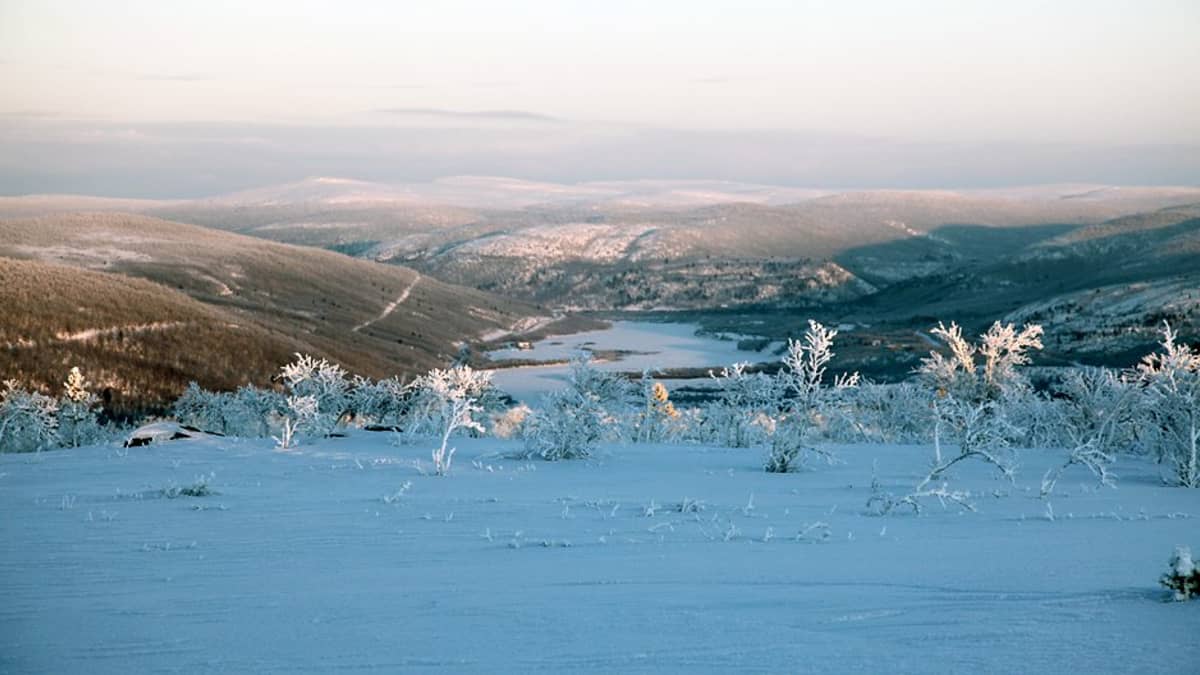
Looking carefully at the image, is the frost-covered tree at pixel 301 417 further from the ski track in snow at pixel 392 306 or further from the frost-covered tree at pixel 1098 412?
the ski track in snow at pixel 392 306

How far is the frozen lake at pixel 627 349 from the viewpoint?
66.1 metres

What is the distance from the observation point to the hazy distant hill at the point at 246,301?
60.3 meters

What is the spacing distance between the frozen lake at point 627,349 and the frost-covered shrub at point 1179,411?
139ft

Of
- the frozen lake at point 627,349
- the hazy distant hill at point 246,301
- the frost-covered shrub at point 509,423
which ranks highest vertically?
the frost-covered shrub at point 509,423

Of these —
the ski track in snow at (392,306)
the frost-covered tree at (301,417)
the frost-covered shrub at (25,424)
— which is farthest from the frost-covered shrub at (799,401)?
the ski track in snow at (392,306)

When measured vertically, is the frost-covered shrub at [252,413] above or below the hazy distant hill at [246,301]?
above

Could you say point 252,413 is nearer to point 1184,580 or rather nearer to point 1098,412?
point 1098,412

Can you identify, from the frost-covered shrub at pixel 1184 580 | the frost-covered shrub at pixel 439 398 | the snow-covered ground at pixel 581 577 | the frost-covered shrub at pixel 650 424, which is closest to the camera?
the snow-covered ground at pixel 581 577

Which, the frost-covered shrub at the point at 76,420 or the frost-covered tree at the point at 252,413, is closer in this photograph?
the frost-covered tree at the point at 252,413

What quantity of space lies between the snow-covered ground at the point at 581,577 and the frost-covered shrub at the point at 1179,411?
22.0 inches

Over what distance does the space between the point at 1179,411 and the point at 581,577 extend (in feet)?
32.0

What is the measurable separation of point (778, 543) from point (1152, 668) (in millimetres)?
3630

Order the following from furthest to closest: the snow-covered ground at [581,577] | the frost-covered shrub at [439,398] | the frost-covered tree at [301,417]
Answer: the frost-covered shrub at [439,398]
the frost-covered tree at [301,417]
the snow-covered ground at [581,577]

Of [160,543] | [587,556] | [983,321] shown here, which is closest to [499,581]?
[587,556]
